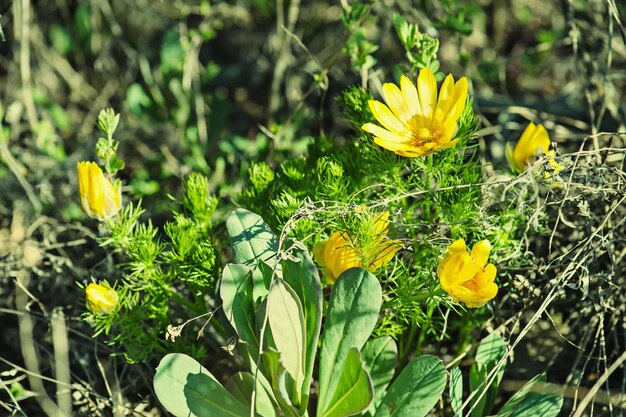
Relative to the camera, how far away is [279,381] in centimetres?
134

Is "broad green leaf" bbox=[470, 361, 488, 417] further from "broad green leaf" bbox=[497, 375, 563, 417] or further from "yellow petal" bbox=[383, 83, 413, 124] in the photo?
"yellow petal" bbox=[383, 83, 413, 124]

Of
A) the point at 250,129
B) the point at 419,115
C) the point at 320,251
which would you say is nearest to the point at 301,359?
the point at 320,251

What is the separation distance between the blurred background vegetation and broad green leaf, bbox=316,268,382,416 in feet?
0.98

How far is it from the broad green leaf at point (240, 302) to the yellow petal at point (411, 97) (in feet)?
1.69

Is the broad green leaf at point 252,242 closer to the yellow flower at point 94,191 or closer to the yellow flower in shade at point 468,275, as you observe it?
the yellow flower at point 94,191

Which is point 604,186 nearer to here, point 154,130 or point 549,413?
point 549,413

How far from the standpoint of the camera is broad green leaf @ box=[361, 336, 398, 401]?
150 cm

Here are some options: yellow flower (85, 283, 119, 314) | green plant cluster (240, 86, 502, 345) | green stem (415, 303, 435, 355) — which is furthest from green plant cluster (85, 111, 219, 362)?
green stem (415, 303, 435, 355)

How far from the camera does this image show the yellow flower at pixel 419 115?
1.47m

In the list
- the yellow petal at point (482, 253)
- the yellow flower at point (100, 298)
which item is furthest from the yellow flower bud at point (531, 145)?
the yellow flower at point (100, 298)

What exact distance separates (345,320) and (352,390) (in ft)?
0.50

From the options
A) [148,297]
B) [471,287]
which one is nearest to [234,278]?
[148,297]

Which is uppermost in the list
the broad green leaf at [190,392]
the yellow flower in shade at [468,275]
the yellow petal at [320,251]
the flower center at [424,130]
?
the flower center at [424,130]

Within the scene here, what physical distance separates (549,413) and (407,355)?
0.41 meters
